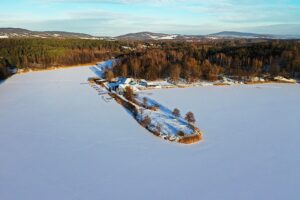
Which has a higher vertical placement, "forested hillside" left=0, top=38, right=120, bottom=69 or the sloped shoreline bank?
"forested hillside" left=0, top=38, right=120, bottom=69

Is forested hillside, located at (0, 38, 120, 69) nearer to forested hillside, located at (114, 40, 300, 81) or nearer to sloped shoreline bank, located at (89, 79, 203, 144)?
forested hillside, located at (114, 40, 300, 81)

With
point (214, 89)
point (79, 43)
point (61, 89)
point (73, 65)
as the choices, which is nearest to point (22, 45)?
point (73, 65)

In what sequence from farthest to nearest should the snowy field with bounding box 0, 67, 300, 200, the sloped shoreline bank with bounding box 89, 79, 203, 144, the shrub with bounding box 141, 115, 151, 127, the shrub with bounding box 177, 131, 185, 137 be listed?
the shrub with bounding box 141, 115, 151, 127 → the shrub with bounding box 177, 131, 185, 137 → the sloped shoreline bank with bounding box 89, 79, 203, 144 → the snowy field with bounding box 0, 67, 300, 200

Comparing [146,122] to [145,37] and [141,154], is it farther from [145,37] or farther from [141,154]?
[145,37]

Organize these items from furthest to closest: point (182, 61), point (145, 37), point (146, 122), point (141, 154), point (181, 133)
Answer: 1. point (145, 37)
2. point (182, 61)
3. point (146, 122)
4. point (181, 133)
5. point (141, 154)

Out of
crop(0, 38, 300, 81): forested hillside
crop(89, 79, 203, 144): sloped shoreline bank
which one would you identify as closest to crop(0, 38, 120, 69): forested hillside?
crop(0, 38, 300, 81): forested hillside

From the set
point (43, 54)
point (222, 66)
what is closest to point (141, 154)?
point (222, 66)

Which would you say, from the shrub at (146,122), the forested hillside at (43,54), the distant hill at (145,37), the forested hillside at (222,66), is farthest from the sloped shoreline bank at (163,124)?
the distant hill at (145,37)

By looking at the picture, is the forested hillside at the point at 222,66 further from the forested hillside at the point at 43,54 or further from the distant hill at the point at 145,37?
the distant hill at the point at 145,37
